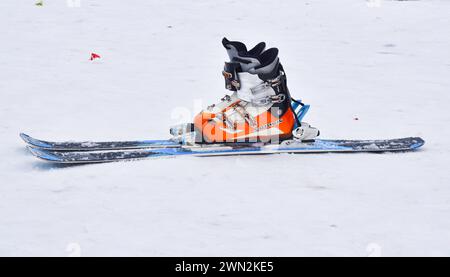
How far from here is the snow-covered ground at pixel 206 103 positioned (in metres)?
4.22

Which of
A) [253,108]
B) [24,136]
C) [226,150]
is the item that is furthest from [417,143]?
[24,136]

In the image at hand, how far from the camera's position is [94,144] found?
18.8 feet

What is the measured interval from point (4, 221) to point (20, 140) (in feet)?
5.48

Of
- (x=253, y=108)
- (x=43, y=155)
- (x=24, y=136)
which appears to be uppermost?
(x=253, y=108)

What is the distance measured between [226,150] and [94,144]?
41.4 inches

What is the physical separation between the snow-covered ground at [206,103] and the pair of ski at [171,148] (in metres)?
0.10

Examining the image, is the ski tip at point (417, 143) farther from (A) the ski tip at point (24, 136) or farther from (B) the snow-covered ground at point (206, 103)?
(A) the ski tip at point (24, 136)

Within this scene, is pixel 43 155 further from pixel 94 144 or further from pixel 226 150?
pixel 226 150

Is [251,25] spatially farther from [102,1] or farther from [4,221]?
[4,221]

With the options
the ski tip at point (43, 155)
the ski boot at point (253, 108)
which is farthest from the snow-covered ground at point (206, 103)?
the ski boot at point (253, 108)

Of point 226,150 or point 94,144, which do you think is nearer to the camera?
point 226,150

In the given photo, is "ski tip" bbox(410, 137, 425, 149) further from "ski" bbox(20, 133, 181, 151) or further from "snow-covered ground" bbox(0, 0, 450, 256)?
"ski" bbox(20, 133, 181, 151)

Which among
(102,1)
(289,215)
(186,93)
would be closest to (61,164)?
(289,215)

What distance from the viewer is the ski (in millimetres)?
5660
